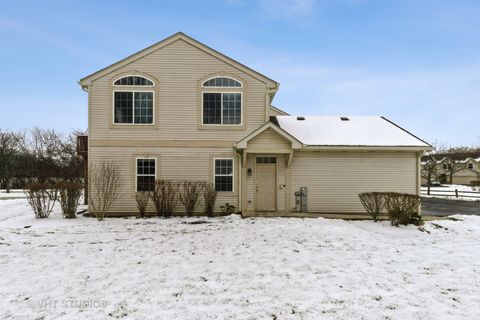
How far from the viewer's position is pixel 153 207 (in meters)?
12.8

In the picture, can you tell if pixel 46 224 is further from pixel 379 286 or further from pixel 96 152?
pixel 379 286

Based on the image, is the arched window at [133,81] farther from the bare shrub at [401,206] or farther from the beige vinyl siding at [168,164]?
the bare shrub at [401,206]

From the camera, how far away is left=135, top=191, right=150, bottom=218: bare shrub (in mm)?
12477

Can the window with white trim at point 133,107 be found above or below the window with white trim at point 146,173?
above

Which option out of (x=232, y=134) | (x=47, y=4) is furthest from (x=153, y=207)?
(x=47, y=4)

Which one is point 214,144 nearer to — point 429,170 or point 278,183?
point 278,183

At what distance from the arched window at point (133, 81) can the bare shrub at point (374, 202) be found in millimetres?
9898

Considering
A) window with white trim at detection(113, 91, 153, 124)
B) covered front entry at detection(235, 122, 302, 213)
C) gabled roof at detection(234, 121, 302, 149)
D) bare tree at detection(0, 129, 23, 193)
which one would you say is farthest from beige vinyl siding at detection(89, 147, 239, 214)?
bare tree at detection(0, 129, 23, 193)

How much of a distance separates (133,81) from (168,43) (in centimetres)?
221

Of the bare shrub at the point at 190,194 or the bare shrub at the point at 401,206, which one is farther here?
the bare shrub at the point at 190,194

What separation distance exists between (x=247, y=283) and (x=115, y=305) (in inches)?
84.7

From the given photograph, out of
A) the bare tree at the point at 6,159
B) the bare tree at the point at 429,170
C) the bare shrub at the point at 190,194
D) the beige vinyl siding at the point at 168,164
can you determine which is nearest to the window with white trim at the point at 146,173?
the beige vinyl siding at the point at 168,164

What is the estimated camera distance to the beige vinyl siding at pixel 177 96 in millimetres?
12891

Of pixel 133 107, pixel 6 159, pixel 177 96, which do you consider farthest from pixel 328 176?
pixel 6 159
